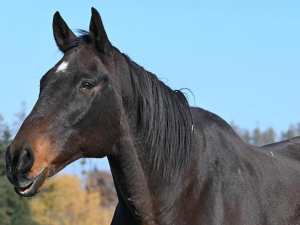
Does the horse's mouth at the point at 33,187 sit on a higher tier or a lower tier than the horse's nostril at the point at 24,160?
lower

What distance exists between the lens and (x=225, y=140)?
6.12 meters

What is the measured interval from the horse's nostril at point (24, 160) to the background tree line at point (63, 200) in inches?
33.9

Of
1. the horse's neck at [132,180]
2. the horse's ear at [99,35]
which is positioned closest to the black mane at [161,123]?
the horse's neck at [132,180]

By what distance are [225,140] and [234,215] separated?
2.68ft

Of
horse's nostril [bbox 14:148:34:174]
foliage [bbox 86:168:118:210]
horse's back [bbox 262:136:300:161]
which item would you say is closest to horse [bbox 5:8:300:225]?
horse's nostril [bbox 14:148:34:174]

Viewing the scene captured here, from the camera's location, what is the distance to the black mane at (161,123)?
5.65 m

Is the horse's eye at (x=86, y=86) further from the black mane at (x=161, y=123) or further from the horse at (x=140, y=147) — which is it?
the black mane at (x=161, y=123)

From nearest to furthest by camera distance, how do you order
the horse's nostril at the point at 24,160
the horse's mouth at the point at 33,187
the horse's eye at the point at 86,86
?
the horse's nostril at the point at 24,160 → the horse's mouth at the point at 33,187 → the horse's eye at the point at 86,86

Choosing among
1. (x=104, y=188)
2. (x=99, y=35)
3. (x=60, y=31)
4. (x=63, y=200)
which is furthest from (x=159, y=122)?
(x=104, y=188)

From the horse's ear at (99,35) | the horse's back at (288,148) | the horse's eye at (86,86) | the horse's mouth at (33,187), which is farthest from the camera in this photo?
the horse's back at (288,148)

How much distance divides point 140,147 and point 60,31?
1.30 metres

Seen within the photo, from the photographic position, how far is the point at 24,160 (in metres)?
4.79

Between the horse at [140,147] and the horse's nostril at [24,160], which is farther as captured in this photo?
the horse at [140,147]

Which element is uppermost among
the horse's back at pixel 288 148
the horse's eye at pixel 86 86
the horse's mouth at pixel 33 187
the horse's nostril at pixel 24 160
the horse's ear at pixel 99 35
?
the horse's ear at pixel 99 35
